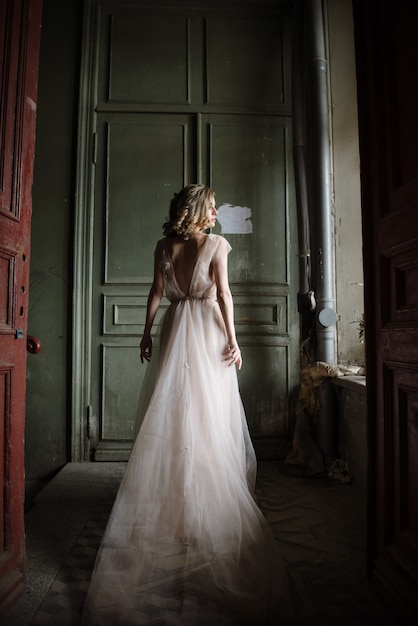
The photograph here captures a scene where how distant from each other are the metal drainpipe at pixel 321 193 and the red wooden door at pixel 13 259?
220cm

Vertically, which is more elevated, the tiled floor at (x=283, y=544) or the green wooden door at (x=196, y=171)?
the green wooden door at (x=196, y=171)

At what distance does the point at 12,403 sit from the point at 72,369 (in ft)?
6.07

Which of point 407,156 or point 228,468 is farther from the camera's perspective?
point 228,468

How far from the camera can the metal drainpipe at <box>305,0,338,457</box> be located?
3158mm

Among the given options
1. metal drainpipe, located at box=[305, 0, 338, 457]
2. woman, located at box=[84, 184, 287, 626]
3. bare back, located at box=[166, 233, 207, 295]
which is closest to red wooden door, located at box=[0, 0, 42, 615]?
woman, located at box=[84, 184, 287, 626]

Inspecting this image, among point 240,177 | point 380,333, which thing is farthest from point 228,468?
point 240,177

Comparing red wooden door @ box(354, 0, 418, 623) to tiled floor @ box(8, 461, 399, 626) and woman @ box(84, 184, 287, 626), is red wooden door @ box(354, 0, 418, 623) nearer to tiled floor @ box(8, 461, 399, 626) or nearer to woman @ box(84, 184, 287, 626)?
tiled floor @ box(8, 461, 399, 626)

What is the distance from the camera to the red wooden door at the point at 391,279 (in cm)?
138

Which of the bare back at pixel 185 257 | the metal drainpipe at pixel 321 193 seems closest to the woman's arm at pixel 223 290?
the bare back at pixel 185 257

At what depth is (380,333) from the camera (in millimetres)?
1588

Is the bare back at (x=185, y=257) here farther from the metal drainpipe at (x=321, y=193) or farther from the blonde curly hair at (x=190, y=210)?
the metal drainpipe at (x=321, y=193)

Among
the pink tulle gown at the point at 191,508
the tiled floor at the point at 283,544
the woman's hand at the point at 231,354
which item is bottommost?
the tiled floor at the point at 283,544

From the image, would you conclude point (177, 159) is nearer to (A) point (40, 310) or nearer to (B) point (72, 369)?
(A) point (40, 310)

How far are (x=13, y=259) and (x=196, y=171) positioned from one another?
7.61 ft
